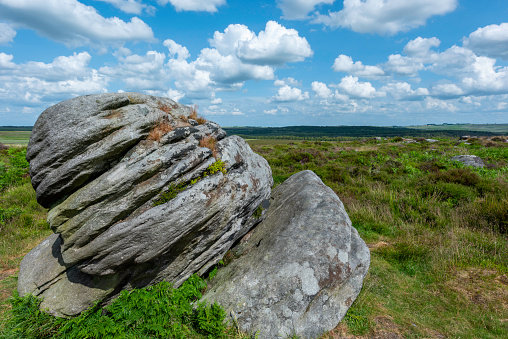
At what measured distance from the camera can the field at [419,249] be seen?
22.4 feet

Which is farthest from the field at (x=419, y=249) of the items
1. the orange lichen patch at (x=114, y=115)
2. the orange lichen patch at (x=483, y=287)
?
the orange lichen patch at (x=114, y=115)

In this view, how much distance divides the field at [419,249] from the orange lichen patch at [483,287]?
27 mm

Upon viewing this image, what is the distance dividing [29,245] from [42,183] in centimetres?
→ 771

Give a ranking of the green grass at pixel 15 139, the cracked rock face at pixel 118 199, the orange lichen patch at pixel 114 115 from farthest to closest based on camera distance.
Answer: the green grass at pixel 15 139 → the orange lichen patch at pixel 114 115 → the cracked rock face at pixel 118 199

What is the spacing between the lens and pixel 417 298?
7773 millimetres

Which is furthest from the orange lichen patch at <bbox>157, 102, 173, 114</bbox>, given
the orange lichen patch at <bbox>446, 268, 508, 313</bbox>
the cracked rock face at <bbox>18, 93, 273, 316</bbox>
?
the orange lichen patch at <bbox>446, 268, 508, 313</bbox>

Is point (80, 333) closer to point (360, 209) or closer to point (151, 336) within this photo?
point (151, 336)

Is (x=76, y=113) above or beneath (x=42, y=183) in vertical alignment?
above

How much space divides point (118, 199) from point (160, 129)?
2310 millimetres

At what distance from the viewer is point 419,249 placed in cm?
986

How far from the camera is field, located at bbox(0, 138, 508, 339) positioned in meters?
6.83

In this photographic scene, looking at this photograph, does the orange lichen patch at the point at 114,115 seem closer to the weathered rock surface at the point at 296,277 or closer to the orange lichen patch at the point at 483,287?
the weathered rock surface at the point at 296,277

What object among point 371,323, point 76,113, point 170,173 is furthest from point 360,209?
point 76,113

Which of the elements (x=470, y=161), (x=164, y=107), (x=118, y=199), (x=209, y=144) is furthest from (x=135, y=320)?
(x=470, y=161)
